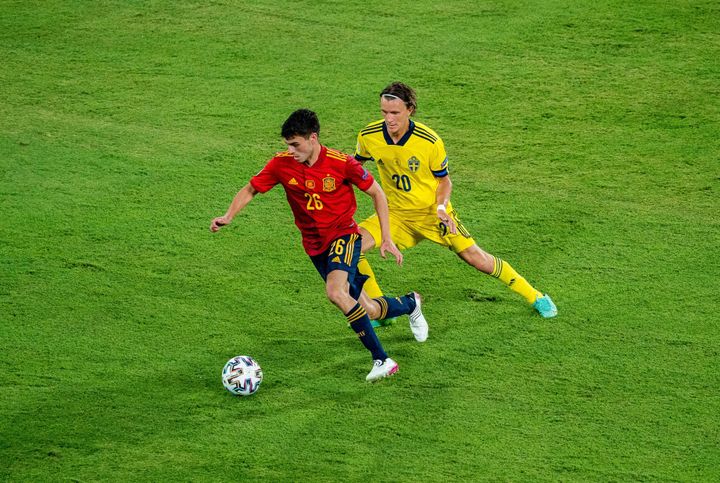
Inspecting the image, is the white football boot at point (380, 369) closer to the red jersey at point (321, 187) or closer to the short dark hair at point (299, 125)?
the red jersey at point (321, 187)

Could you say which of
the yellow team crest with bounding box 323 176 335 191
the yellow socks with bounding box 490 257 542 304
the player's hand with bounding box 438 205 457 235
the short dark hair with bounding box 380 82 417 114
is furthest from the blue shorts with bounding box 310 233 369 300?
the yellow socks with bounding box 490 257 542 304

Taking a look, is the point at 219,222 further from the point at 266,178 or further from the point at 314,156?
the point at 314,156

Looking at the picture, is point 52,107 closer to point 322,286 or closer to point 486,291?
point 322,286

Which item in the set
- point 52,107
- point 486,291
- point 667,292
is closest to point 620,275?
point 667,292

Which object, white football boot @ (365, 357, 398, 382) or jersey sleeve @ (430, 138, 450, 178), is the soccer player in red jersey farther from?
jersey sleeve @ (430, 138, 450, 178)

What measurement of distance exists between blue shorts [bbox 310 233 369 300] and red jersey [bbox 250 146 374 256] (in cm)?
5

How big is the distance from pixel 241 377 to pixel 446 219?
201cm

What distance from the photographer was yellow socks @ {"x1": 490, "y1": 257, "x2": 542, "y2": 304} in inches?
335

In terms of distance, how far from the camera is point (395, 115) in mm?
8188

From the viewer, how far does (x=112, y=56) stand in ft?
45.3

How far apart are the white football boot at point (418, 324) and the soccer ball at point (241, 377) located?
139 cm

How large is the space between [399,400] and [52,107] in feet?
23.3

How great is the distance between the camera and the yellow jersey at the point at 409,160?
8297 millimetres

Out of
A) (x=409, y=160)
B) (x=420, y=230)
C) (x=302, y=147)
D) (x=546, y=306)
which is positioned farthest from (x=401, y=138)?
(x=546, y=306)
